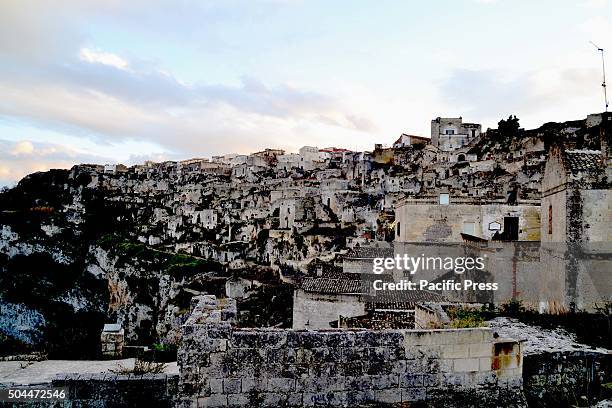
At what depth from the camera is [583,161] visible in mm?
10328

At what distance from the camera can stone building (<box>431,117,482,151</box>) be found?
9919 cm

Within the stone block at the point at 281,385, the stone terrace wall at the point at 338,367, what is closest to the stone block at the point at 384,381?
the stone terrace wall at the point at 338,367

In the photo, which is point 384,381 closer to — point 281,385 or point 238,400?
point 281,385

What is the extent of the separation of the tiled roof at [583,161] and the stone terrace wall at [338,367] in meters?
6.57

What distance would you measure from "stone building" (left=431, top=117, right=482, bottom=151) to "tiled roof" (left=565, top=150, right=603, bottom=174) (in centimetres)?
9134

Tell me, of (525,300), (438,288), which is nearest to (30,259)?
(438,288)

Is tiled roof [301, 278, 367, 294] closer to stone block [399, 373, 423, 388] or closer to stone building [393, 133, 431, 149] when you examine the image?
stone block [399, 373, 423, 388]

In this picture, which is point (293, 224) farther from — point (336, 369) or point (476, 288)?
point (336, 369)

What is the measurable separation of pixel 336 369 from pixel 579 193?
26.5 ft

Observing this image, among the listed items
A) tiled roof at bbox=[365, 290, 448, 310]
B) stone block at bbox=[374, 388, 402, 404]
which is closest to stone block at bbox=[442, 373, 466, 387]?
stone block at bbox=[374, 388, 402, 404]

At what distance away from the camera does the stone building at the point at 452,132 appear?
325 ft

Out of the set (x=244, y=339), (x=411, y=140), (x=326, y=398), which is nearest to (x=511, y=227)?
(x=326, y=398)

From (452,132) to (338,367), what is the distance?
102215 millimetres

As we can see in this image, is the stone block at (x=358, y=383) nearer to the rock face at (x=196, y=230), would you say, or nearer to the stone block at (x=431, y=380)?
the stone block at (x=431, y=380)
